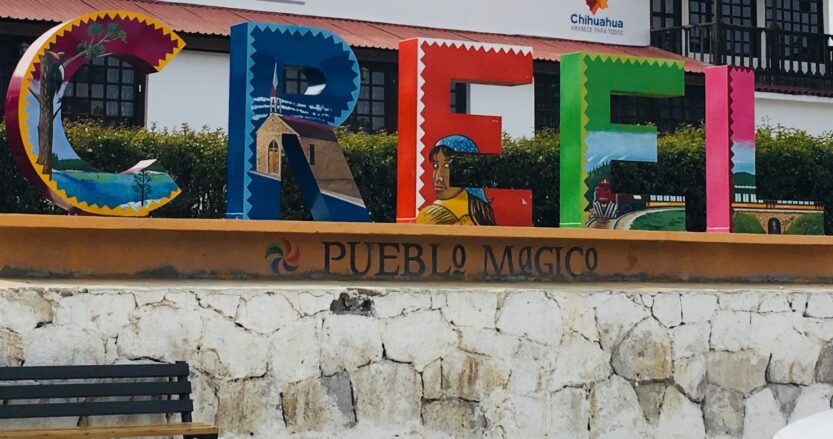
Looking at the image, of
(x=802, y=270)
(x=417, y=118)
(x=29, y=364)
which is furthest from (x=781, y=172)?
(x=29, y=364)

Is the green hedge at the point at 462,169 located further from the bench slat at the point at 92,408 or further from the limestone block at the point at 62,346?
the bench slat at the point at 92,408

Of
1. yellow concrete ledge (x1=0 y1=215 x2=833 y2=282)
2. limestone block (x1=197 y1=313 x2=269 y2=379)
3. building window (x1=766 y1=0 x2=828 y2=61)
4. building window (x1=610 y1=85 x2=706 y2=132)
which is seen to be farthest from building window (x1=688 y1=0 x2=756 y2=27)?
limestone block (x1=197 y1=313 x2=269 y2=379)

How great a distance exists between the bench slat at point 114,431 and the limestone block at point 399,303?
1.64 m

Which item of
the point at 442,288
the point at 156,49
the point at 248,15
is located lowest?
the point at 442,288

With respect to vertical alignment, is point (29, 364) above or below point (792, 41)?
below

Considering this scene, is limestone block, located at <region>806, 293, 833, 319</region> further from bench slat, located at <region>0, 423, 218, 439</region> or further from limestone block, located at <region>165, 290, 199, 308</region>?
bench slat, located at <region>0, 423, 218, 439</region>

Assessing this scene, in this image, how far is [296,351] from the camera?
9.53 meters

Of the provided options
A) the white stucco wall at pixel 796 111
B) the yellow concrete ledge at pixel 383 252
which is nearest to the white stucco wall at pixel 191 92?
the white stucco wall at pixel 796 111

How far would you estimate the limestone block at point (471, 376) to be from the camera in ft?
33.1

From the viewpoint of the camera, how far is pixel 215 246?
9727mm

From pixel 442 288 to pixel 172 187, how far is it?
206 centimetres

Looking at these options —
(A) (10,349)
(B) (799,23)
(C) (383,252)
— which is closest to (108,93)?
(C) (383,252)

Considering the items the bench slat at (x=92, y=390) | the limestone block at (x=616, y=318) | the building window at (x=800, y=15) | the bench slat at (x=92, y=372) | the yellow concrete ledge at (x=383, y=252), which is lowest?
the bench slat at (x=92, y=390)

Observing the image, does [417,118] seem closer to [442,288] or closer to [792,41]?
[442,288]
